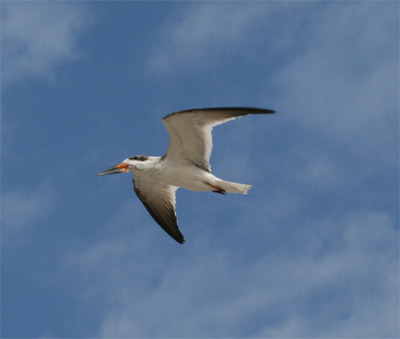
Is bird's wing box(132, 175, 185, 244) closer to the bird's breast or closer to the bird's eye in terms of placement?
the bird's eye

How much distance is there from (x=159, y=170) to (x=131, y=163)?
874mm

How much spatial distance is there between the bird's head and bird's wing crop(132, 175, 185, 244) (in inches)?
32.7

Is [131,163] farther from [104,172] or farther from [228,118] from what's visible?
[228,118]

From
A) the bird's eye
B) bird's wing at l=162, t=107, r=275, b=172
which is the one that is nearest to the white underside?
bird's wing at l=162, t=107, r=275, b=172

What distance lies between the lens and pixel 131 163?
64.7ft

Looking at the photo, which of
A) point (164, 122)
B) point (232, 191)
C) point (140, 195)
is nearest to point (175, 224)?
point (140, 195)

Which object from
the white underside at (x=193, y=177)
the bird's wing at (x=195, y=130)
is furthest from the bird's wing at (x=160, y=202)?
the bird's wing at (x=195, y=130)

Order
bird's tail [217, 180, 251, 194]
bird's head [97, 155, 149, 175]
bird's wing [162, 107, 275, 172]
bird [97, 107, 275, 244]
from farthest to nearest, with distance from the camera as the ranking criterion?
bird's head [97, 155, 149, 175]
bird's tail [217, 180, 251, 194]
bird [97, 107, 275, 244]
bird's wing [162, 107, 275, 172]

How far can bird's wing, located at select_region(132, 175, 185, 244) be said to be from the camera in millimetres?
20859

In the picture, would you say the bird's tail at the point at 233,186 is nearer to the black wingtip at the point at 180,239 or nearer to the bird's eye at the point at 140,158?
the bird's eye at the point at 140,158

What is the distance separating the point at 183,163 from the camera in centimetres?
1903

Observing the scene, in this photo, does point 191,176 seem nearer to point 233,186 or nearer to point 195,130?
point 233,186

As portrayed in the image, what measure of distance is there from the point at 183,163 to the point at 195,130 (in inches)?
43.8

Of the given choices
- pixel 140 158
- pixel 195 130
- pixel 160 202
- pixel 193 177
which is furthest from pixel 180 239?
pixel 195 130
